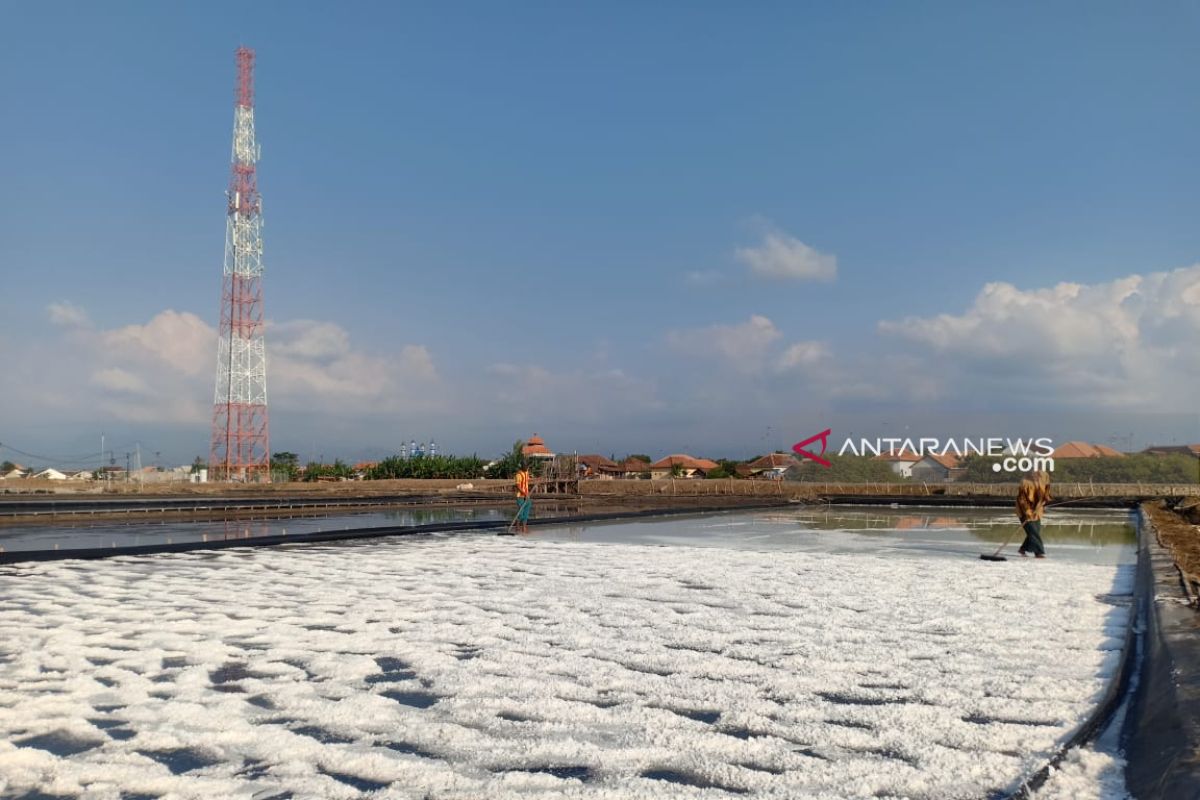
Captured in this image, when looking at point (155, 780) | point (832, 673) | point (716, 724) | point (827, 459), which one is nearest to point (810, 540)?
point (832, 673)

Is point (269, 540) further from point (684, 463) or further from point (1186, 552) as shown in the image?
point (684, 463)

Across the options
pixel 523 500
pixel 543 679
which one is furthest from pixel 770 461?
pixel 543 679

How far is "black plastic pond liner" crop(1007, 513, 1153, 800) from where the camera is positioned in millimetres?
2467

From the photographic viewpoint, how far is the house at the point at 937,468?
43.8m

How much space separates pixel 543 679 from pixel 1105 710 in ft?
7.41

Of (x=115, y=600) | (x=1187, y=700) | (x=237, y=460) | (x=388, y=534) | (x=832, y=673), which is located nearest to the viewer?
(x=1187, y=700)

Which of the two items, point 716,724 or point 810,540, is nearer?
point 716,724

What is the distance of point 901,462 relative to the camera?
51000 mm

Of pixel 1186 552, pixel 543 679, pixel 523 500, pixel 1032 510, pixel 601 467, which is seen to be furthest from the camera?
pixel 601 467

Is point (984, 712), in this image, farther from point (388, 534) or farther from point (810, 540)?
point (388, 534)

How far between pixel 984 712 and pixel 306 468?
42.7 meters

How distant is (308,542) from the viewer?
1034 centimetres

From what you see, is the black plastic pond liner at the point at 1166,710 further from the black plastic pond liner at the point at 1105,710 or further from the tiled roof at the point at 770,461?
the tiled roof at the point at 770,461

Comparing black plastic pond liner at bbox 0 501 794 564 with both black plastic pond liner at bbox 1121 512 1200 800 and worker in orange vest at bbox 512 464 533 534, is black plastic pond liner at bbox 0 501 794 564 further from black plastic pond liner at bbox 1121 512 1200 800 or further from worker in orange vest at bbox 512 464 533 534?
black plastic pond liner at bbox 1121 512 1200 800
